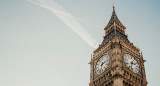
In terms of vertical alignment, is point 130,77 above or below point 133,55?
below

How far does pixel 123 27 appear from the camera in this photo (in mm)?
57969

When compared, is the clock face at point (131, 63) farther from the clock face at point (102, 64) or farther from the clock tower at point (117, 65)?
the clock face at point (102, 64)

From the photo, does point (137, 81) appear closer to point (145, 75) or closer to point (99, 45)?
point (145, 75)

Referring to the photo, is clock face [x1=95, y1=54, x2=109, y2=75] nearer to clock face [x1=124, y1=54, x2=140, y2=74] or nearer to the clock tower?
the clock tower

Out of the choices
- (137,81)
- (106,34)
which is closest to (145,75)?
(137,81)

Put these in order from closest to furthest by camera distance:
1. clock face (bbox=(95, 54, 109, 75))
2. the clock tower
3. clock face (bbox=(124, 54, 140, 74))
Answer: the clock tower < clock face (bbox=(124, 54, 140, 74)) < clock face (bbox=(95, 54, 109, 75))

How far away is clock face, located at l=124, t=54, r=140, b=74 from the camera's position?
44.3m

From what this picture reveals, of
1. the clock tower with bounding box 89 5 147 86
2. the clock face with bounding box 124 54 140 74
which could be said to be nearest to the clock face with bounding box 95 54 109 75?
the clock tower with bounding box 89 5 147 86

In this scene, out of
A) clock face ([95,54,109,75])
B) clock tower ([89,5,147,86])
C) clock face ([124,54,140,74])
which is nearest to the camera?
clock tower ([89,5,147,86])

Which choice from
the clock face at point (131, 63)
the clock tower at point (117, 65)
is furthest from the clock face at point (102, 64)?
the clock face at point (131, 63)

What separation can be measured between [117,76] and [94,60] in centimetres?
1102

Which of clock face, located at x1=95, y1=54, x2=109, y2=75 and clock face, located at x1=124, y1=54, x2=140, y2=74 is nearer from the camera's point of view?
clock face, located at x1=124, y1=54, x2=140, y2=74

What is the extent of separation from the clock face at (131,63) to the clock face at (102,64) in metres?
3.99

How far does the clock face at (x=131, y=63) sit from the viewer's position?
44.3m
